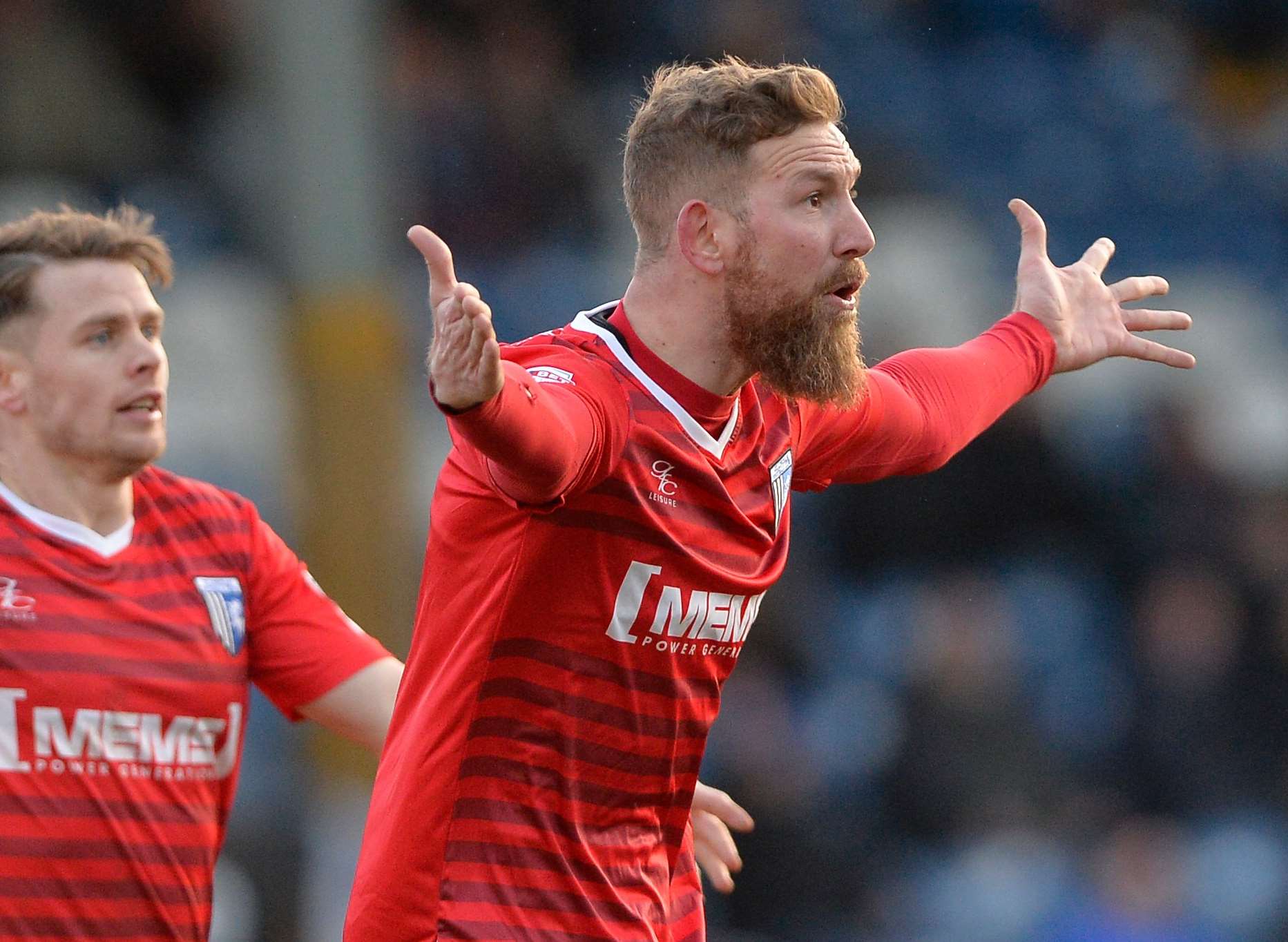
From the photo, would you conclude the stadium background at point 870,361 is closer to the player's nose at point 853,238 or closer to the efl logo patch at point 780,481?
the efl logo patch at point 780,481

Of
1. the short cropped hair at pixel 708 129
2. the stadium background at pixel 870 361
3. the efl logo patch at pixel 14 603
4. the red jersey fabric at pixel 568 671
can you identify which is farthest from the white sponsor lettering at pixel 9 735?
the stadium background at pixel 870 361

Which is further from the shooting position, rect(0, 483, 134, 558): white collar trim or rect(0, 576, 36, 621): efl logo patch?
rect(0, 483, 134, 558): white collar trim

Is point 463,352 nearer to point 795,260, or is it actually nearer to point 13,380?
point 795,260

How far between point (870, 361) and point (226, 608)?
5195 mm

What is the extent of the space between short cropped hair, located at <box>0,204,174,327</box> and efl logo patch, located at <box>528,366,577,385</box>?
1.45 meters

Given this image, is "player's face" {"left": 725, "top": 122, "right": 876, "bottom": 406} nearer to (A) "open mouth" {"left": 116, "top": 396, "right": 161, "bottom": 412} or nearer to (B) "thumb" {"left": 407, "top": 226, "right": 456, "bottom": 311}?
(B) "thumb" {"left": 407, "top": 226, "right": 456, "bottom": 311}

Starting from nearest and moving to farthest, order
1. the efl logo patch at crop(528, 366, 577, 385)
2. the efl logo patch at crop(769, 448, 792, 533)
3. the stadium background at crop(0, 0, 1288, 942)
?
the efl logo patch at crop(528, 366, 577, 385), the efl logo patch at crop(769, 448, 792, 533), the stadium background at crop(0, 0, 1288, 942)

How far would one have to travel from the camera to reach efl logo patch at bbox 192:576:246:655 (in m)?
4.07

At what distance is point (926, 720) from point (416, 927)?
15.4 ft

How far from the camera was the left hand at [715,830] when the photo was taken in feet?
12.7

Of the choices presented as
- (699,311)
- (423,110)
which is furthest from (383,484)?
(699,311)

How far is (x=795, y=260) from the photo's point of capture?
3.47 m

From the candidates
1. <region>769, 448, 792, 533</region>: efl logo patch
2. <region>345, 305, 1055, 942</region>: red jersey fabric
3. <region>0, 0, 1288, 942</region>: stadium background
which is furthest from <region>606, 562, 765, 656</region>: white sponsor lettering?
<region>0, 0, 1288, 942</region>: stadium background

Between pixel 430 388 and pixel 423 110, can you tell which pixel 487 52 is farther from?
pixel 430 388
